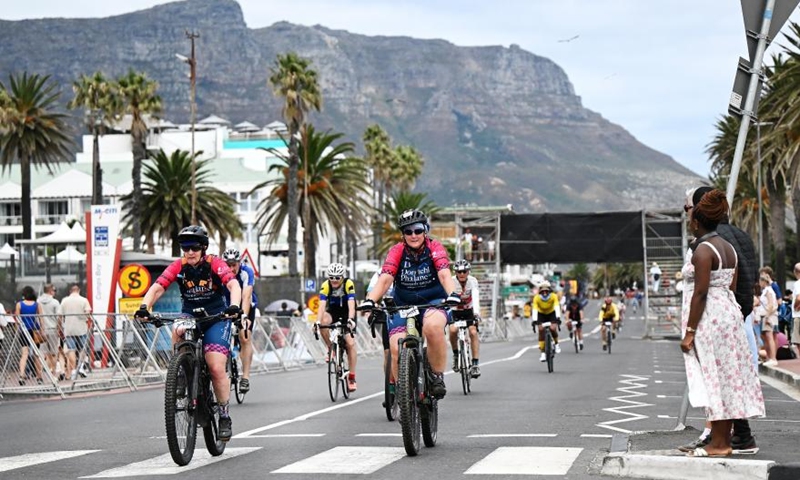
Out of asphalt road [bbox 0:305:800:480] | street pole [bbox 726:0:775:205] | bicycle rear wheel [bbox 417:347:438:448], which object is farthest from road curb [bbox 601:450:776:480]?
street pole [bbox 726:0:775:205]

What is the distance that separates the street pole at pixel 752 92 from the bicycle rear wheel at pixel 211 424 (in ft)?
15.0

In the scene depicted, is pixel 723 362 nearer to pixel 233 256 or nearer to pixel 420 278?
pixel 420 278

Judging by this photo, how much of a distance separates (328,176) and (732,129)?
19.4 metres

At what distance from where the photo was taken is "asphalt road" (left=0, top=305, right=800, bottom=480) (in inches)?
409

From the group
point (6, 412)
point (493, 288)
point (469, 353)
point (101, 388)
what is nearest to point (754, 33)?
point (469, 353)

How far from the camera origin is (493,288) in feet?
220

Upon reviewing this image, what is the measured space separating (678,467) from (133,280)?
2227 centimetres

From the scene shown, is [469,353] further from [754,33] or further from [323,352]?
[323,352]

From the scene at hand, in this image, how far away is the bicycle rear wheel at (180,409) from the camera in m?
10.3

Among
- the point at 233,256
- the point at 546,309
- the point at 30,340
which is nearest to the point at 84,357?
the point at 30,340

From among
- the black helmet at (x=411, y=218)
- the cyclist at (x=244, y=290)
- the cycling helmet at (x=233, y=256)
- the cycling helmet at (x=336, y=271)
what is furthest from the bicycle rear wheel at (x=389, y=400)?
the cycling helmet at (x=336, y=271)

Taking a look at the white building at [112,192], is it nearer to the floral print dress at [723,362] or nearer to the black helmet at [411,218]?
the black helmet at [411,218]

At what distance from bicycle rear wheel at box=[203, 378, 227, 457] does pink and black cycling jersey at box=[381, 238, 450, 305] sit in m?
2.01

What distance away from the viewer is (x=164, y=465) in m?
10.8
